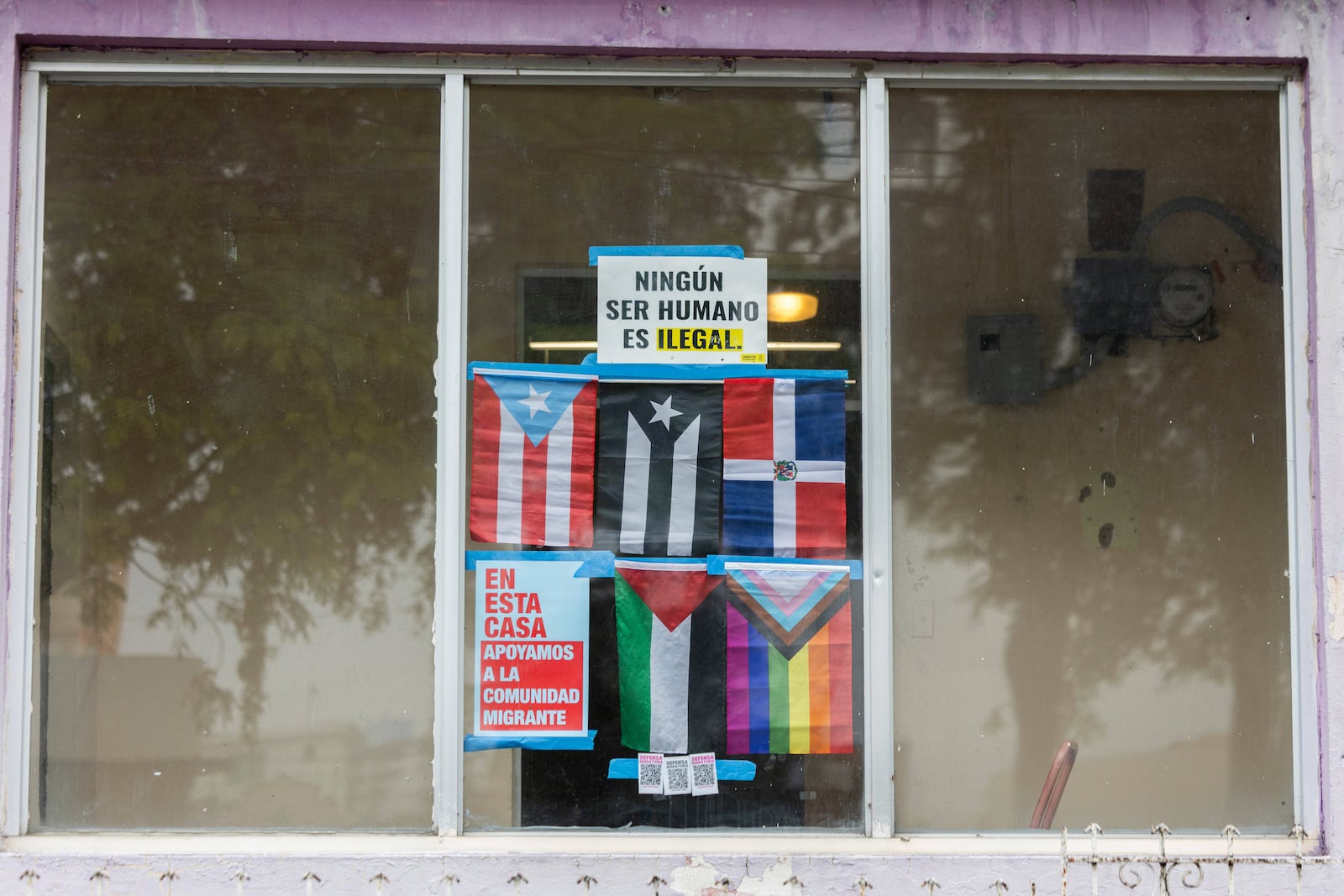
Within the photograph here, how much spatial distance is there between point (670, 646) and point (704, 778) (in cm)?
48

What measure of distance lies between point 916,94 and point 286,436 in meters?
2.59

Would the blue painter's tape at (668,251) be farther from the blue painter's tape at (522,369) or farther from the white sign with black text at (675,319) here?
the blue painter's tape at (522,369)

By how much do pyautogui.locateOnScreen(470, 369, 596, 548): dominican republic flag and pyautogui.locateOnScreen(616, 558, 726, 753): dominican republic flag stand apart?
271 mm

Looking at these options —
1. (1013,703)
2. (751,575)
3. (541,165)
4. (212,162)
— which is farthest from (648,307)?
(1013,703)

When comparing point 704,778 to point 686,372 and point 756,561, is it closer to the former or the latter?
point 756,561

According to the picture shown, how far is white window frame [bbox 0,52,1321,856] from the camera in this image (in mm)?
3930

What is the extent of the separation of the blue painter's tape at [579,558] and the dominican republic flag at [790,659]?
43 cm

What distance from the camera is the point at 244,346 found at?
4.07 meters

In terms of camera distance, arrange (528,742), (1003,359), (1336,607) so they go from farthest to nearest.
Result: (1003,359)
(528,742)
(1336,607)

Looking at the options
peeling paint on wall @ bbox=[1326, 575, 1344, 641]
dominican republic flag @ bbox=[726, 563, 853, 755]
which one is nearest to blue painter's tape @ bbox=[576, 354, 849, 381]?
dominican republic flag @ bbox=[726, 563, 853, 755]

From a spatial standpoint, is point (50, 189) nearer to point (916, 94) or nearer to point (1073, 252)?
point (916, 94)

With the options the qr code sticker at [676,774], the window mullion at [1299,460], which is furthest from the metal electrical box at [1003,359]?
the qr code sticker at [676,774]

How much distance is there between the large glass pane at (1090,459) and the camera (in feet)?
13.2

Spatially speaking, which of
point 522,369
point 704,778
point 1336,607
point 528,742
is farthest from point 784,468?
point 1336,607
